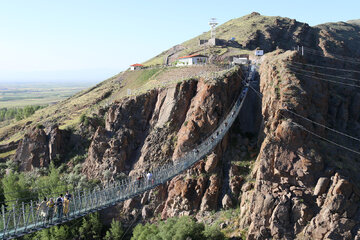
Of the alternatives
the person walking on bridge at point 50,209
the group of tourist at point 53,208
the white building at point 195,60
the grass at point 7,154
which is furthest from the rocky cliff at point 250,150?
the person walking on bridge at point 50,209

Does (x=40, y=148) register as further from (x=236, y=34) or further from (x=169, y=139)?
(x=236, y=34)

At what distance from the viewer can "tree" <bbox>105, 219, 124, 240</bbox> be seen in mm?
38344

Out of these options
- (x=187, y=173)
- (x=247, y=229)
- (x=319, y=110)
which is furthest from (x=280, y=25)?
(x=247, y=229)

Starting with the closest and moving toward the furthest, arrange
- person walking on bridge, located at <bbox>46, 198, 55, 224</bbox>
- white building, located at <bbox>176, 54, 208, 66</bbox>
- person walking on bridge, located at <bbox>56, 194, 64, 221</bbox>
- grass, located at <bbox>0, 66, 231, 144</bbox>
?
person walking on bridge, located at <bbox>46, 198, 55, 224</bbox>, person walking on bridge, located at <bbox>56, 194, 64, 221</bbox>, grass, located at <bbox>0, 66, 231, 144</bbox>, white building, located at <bbox>176, 54, 208, 66</bbox>

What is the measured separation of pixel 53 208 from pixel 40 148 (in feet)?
87.8

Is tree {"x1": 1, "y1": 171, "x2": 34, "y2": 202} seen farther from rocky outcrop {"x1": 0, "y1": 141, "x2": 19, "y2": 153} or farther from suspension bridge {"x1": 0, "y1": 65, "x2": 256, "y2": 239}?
rocky outcrop {"x1": 0, "y1": 141, "x2": 19, "y2": 153}

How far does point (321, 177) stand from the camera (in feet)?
107

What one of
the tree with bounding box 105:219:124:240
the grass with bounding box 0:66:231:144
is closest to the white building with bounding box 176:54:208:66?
the grass with bounding box 0:66:231:144

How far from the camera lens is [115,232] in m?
38.4

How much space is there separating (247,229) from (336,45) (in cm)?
5202

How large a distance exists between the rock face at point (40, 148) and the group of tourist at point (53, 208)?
2495 centimetres

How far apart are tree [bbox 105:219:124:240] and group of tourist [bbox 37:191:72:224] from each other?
14.4 metres

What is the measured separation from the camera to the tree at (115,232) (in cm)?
3834

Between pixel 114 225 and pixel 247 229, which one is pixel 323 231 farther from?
pixel 114 225
